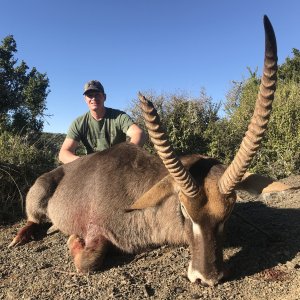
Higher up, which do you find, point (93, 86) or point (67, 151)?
point (93, 86)

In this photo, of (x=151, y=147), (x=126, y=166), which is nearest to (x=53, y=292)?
(x=126, y=166)

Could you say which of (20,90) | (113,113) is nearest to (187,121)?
(113,113)

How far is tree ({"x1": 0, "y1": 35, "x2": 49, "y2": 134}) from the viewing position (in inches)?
976

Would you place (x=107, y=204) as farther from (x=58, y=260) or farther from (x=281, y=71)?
(x=281, y=71)

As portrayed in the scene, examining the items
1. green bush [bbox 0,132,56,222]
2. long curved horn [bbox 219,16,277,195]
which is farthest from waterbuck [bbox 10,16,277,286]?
green bush [bbox 0,132,56,222]

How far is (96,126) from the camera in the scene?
7.75 metres

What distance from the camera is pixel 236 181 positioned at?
3873mm

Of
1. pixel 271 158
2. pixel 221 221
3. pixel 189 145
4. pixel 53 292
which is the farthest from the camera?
pixel 189 145

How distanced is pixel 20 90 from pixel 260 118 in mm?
24661

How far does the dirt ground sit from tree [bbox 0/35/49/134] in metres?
19.8

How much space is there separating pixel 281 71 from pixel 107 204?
22.8m

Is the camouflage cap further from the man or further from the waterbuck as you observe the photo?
the waterbuck

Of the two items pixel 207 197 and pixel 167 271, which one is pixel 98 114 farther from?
pixel 207 197

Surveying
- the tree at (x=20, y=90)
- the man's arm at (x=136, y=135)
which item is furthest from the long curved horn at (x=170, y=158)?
the tree at (x=20, y=90)
